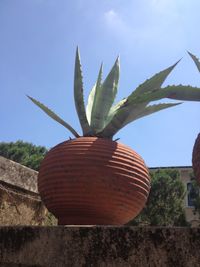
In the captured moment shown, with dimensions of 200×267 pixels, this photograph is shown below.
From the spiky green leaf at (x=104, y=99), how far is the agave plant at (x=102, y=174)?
0.13 metres

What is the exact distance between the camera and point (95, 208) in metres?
1.98

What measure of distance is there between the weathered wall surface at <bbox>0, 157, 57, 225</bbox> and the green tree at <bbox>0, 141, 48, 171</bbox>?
66.2 feet

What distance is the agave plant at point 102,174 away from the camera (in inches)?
77.7

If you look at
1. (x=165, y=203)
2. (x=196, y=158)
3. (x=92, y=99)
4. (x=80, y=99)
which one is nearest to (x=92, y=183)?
(x=196, y=158)

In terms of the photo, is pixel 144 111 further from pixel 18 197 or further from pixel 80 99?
pixel 18 197

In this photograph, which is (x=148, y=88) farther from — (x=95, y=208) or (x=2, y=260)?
(x=2, y=260)

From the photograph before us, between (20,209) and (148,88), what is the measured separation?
1.12 meters

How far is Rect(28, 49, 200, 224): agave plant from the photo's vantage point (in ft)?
6.48

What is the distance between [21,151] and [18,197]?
77.8 feet

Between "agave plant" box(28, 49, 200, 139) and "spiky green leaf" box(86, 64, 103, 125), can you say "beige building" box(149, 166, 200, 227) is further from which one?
"agave plant" box(28, 49, 200, 139)

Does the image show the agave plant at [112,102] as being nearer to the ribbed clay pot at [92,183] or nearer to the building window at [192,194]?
the ribbed clay pot at [92,183]

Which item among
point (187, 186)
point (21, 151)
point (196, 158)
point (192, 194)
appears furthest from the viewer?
point (21, 151)

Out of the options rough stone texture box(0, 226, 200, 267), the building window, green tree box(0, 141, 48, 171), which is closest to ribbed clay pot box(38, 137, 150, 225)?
rough stone texture box(0, 226, 200, 267)

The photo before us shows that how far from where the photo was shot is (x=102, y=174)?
6.50 feet
